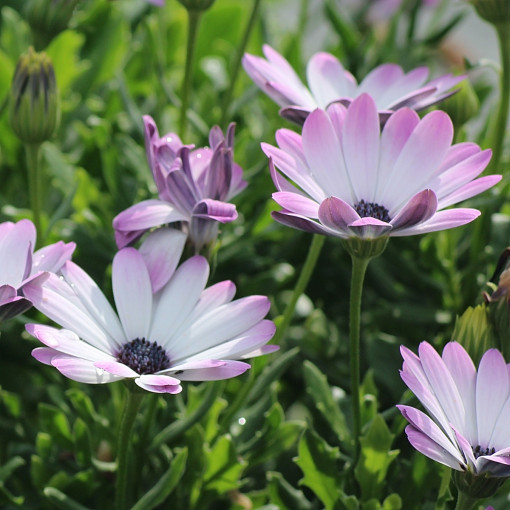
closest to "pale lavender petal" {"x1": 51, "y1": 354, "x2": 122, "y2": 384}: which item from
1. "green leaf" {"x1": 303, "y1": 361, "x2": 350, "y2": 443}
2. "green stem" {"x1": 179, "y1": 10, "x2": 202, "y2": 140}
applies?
"green leaf" {"x1": 303, "y1": 361, "x2": 350, "y2": 443}

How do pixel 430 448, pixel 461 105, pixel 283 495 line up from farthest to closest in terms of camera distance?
pixel 461 105 < pixel 283 495 < pixel 430 448

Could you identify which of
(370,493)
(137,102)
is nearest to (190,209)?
(370,493)

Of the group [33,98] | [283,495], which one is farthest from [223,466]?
[33,98]

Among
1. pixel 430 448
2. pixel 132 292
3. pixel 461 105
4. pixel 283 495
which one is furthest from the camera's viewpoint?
pixel 461 105

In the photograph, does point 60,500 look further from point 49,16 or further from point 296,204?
point 49,16

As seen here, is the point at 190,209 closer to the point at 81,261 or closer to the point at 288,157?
the point at 288,157
